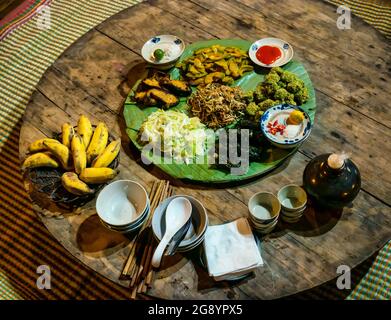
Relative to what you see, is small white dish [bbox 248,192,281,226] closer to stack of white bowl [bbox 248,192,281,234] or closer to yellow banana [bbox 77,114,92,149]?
stack of white bowl [bbox 248,192,281,234]

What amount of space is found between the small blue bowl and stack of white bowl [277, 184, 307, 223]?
310 mm

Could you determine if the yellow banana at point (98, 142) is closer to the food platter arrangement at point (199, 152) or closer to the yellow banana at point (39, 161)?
the food platter arrangement at point (199, 152)

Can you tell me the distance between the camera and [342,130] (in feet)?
8.03

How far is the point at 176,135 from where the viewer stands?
2.40m

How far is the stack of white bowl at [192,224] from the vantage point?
2020mm

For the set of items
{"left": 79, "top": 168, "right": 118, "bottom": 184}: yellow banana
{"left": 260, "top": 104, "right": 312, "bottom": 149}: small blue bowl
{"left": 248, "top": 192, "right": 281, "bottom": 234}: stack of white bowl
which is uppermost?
{"left": 260, "top": 104, "right": 312, "bottom": 149}: small blue bowl

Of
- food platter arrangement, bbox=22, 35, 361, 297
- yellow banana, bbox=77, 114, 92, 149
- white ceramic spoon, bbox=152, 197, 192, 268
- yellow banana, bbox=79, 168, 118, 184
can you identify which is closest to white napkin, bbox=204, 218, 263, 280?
food platter arrangement, bbox=22, 35, 361, 297

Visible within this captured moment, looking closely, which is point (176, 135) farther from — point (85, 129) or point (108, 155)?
point (85, 129)

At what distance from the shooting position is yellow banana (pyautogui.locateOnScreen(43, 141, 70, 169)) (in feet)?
7.62

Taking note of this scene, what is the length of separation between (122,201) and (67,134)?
561 millimetres
